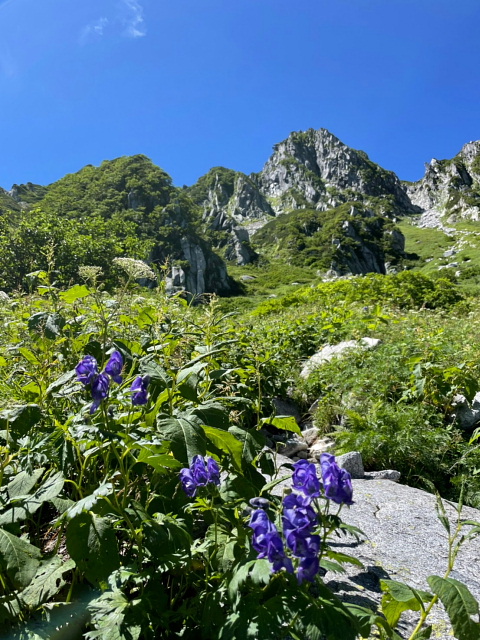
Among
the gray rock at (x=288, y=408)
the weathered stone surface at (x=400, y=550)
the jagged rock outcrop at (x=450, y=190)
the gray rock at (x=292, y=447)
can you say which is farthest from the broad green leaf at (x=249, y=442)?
the jagged rock outcrop at (x=450, y=190)

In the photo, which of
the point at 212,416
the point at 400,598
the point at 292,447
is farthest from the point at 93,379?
the point at 292,447

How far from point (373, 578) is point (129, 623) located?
1462 millimetres

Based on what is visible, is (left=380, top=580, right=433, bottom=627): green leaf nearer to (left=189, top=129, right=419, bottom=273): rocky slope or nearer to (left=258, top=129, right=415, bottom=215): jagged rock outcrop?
(left=189, top=129, right=419, bottom=273): rocky slope

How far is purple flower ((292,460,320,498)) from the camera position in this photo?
1.33 metres

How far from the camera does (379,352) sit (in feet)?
20.8

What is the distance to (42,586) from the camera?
1.67 m

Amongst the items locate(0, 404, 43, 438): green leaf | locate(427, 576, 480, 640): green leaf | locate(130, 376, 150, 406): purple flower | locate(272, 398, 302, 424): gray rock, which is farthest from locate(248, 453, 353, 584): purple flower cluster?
locate(272, 398, 302, 424): gray rock

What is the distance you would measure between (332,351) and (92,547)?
6340 mm

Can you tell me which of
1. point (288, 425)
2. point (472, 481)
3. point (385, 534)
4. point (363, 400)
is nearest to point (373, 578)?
point (385, 534)

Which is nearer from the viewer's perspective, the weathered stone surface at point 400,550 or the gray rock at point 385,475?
the weathered stone surface at point 400,550

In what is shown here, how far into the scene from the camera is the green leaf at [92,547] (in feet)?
5.24

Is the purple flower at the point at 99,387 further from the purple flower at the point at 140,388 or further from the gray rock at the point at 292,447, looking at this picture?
the gray rock at the point at 292,447

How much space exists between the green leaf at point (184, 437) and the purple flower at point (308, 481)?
20.2 inches

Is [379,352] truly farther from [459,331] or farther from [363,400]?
[459,331]
